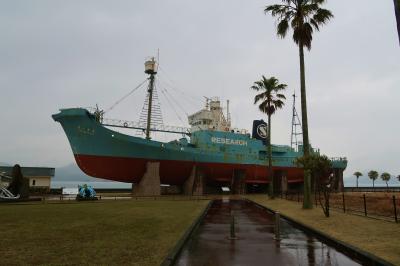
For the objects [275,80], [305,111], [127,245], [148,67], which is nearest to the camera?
[127,245]

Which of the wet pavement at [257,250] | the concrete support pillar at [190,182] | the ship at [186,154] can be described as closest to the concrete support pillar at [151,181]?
the ship at [186,154]

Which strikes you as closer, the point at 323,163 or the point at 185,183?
the point at 323,163

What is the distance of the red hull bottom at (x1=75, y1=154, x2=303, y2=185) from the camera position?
41719 millimetres

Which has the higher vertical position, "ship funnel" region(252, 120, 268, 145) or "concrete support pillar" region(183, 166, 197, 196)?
"ship funnel" region(252, 120, 268, 145)

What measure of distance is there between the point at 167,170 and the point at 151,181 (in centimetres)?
381

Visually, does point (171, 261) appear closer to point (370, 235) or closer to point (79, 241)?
point (79, 241)

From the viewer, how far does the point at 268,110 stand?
43.3m

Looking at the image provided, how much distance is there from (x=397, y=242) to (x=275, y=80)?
34.6 m

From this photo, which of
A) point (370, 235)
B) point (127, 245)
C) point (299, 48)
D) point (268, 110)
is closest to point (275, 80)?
point (268, 110)

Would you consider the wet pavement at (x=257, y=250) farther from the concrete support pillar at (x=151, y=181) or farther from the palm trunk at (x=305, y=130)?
the concrete support pillar at (x=151, y=181)

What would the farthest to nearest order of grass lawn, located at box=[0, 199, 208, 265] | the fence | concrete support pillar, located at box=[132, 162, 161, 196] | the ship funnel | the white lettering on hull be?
the ship funnel < the white lettering on hull < concrete support pillar, located at box=[132, 162, 161, 196] < the fence < grass lawn, located at box=[0, 199, 208, 265]

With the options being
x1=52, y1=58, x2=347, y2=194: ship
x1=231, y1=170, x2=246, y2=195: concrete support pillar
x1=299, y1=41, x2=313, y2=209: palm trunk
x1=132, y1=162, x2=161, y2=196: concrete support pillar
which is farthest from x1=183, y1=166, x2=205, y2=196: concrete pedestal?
x1=299, y1=41, x2=313, y2=209: palm trunk

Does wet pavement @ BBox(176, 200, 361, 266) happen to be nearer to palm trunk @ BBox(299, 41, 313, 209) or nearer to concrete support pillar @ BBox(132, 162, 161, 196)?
palm trunk @ BBox(299, 41, 313, 209)

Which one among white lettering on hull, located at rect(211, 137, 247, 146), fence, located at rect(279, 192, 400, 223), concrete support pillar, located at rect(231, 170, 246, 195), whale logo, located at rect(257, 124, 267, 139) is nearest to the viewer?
fence, located at rect(279, 192, 400, 223)
